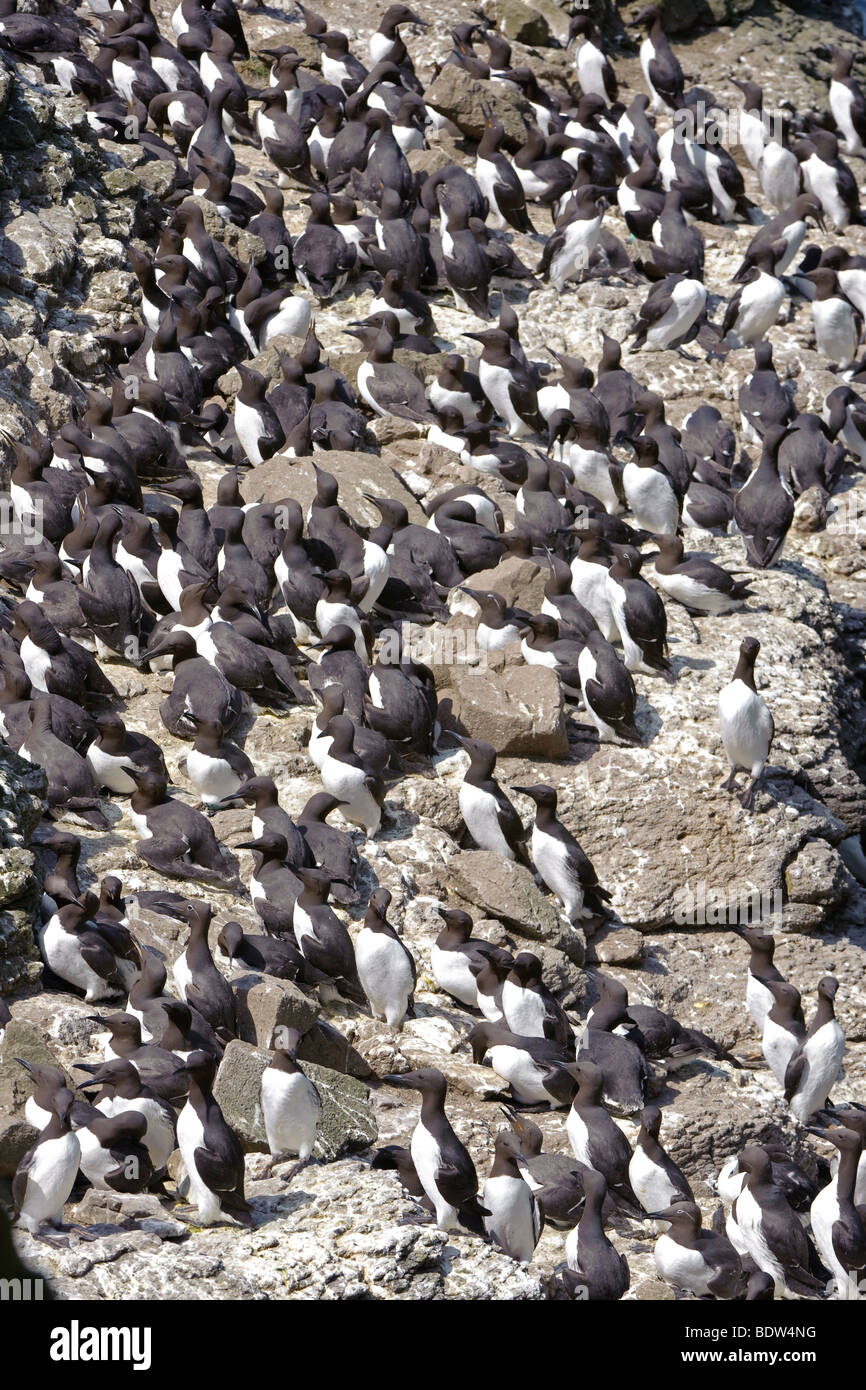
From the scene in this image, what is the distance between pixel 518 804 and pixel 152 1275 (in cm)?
539

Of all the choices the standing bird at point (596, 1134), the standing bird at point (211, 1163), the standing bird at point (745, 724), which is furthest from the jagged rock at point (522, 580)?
the standing bird at point (211, 1163)

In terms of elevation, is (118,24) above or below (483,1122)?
above

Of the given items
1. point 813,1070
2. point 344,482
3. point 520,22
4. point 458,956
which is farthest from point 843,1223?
point 520,22

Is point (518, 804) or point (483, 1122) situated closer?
point (483, 1122)

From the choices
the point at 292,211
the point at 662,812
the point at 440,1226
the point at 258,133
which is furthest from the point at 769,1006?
the point at 258,133

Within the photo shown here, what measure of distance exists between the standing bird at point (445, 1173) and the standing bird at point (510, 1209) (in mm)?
64

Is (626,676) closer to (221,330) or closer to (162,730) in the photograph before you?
(162,730)

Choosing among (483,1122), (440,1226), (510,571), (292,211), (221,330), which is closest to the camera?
(440,1226)

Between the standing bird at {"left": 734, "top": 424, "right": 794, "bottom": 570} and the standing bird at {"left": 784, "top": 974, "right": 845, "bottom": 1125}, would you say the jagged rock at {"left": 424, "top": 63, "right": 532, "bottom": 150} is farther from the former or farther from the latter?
the standing bird at {"left": 784, "top": 974, "right": 845, "bottom": 1125}

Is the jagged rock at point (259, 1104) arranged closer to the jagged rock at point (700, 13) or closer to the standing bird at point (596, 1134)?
the standing bird at point (596, 1134)

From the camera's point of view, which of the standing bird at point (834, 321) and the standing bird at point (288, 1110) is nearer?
the standing bird at point (288, 1110)

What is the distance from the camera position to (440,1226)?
8.10 metres

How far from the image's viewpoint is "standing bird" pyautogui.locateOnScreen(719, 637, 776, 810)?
1180cm

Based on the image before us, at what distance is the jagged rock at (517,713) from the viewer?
11.7m
